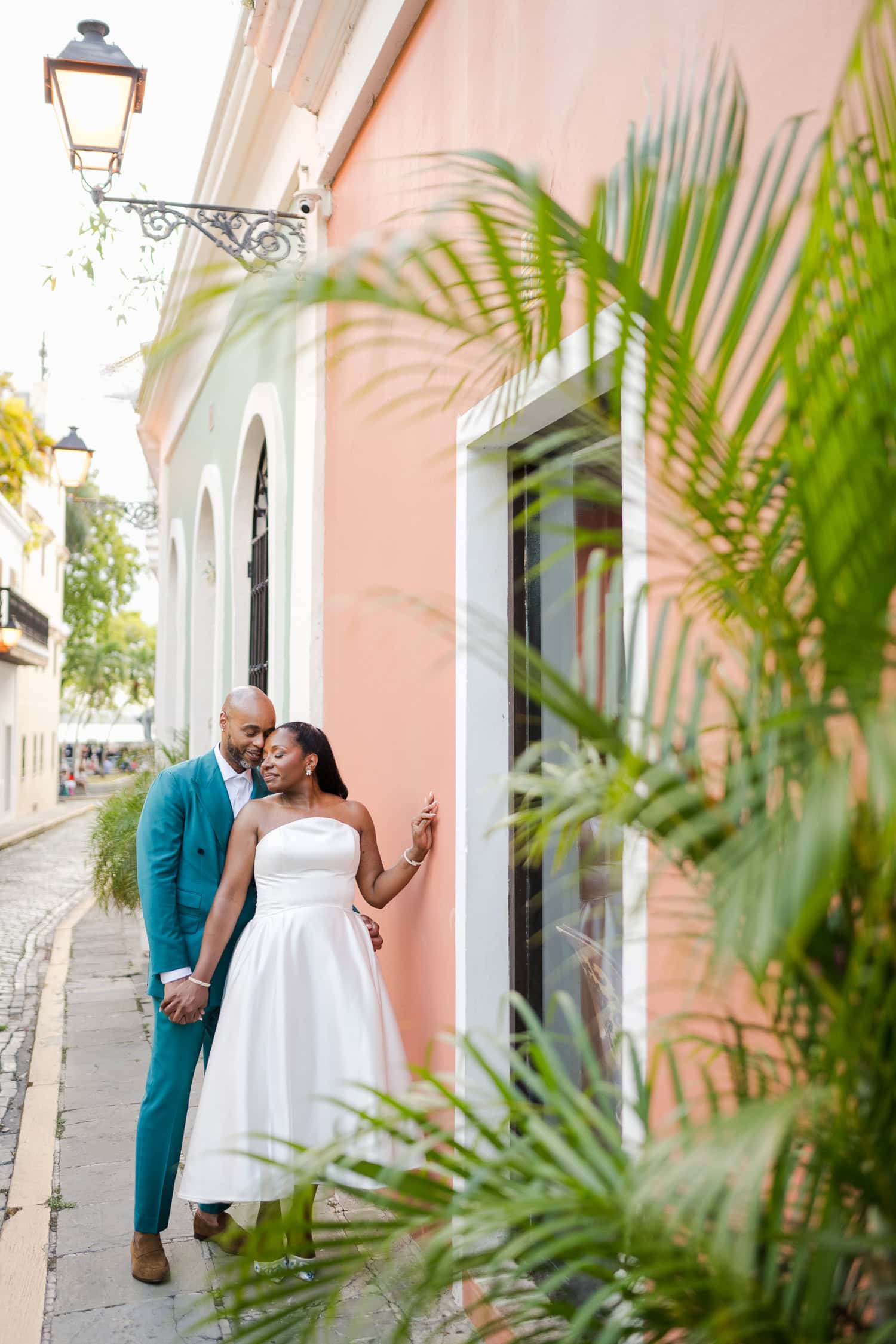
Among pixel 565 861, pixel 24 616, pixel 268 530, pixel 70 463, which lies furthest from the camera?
pixel 24 616

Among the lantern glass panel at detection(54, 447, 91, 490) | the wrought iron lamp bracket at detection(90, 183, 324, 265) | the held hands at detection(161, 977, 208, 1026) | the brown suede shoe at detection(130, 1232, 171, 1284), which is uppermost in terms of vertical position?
the lantern glass panel at detection(54, 447, 91, 490)

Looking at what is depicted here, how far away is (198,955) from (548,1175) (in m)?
3.09

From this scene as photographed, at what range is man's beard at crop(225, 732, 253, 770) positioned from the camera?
4.30 metres

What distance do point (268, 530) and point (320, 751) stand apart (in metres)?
3.50

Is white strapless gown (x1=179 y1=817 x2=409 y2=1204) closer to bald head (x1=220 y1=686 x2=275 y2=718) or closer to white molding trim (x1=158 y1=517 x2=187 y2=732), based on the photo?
bald head (x1=220 y1=686 x2=275 y2=718)

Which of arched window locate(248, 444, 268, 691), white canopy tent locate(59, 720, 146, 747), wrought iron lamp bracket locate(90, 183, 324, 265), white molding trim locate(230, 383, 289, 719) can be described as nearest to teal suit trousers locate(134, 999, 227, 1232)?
white molding trim locate(230, 383, 289, 719)

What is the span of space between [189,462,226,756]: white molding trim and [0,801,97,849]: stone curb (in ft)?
29.9

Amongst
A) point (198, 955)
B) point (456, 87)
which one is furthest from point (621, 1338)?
point (456, 87)

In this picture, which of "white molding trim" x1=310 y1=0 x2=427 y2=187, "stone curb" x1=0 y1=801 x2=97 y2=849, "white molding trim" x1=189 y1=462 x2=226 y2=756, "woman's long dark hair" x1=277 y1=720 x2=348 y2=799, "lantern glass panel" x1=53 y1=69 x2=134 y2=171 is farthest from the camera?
"stone curb" x1=0 y1=801 x2=97 y2=849

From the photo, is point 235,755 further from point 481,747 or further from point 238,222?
point 238,222

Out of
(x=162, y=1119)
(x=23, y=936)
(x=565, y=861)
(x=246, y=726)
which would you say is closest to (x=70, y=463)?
(x=23, y=936)

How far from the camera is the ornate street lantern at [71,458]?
14.6 m

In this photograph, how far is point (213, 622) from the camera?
11.4 metres

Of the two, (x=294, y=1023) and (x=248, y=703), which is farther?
(x=248, y=703)
